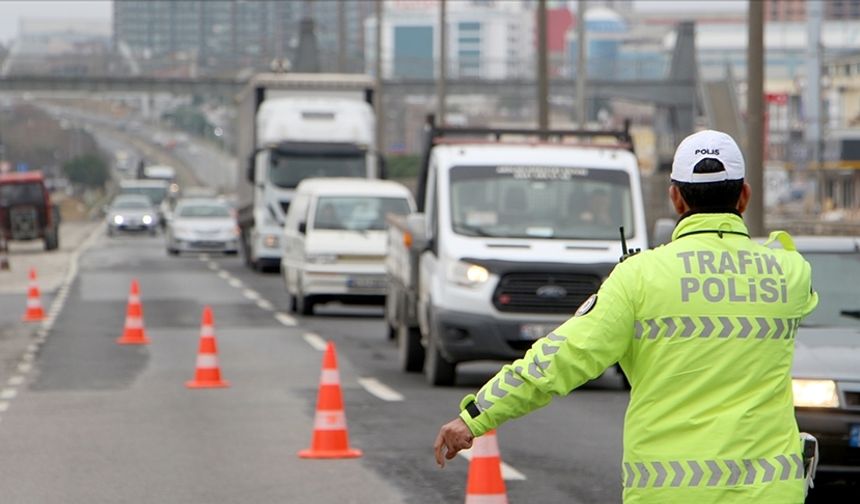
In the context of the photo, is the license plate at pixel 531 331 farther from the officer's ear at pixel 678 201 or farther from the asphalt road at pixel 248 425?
the officer's ear at pixel 678 201

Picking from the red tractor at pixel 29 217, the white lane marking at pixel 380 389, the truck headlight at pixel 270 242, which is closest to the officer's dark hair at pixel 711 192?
the white lane marking at pixel 380 389

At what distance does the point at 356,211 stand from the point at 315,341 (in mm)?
6924

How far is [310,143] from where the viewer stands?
40.7 metres

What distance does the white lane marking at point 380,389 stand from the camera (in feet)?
56.5

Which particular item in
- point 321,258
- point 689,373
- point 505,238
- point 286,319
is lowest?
point 286,319

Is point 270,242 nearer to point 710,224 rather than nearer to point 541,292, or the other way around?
point 541,292

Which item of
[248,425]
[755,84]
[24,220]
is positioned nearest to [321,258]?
[755,84]

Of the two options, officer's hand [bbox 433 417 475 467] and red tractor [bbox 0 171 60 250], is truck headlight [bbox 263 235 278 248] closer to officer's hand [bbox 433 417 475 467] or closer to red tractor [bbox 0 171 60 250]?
red tractor [bbox 0 171 60 250]

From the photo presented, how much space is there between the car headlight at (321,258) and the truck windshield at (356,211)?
121 cm

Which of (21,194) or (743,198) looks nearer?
(743,198)

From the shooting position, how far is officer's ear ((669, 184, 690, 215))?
5371mm

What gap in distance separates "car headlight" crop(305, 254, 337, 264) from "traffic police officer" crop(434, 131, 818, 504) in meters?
23.6

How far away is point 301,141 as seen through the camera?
40.8m

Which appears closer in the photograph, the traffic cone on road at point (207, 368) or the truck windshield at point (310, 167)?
the traffic cone on road at point (207, 368)
